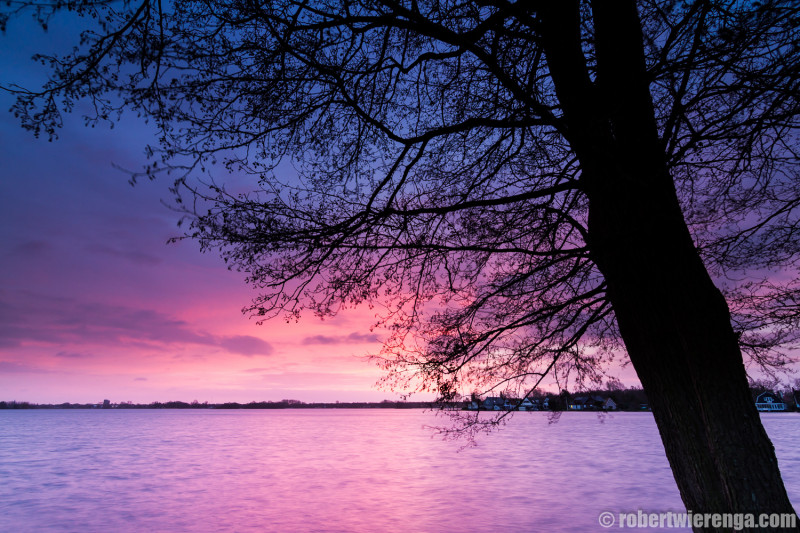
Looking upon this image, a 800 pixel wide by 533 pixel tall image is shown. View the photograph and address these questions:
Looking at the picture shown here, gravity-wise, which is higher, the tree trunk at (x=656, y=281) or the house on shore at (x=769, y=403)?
the tree trunk at (x=656, y=281)

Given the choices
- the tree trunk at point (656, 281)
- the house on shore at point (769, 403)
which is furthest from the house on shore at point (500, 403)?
the house on shore at point (769, 403)

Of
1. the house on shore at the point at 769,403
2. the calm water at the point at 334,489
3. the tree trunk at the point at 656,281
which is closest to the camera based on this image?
the tree trunk at the point at 656,281

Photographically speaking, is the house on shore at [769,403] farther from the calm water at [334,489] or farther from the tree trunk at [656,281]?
the tree trunk at [656,281]

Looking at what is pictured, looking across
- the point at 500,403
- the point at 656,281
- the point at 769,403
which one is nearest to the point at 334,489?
the point at 500,403

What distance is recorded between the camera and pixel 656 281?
413 centimetres

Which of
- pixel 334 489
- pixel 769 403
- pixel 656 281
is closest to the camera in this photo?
pixel 656 281

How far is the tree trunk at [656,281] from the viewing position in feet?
11.9

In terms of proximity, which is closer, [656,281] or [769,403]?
[656,281]

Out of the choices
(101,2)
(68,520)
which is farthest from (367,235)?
(68,520)

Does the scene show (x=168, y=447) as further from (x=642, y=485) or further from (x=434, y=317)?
(x=434, y=317)

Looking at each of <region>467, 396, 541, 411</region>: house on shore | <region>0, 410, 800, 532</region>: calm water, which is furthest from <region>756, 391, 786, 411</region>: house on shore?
<region>467, 396, 541, 411</region>: house on shore

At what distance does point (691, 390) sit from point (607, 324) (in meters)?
3.18

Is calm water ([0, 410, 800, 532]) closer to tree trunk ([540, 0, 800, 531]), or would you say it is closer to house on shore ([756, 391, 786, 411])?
tree trunk ([540, 0, 800, 531])

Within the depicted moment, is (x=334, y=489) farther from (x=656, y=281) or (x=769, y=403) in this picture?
(x=769, y=403)
